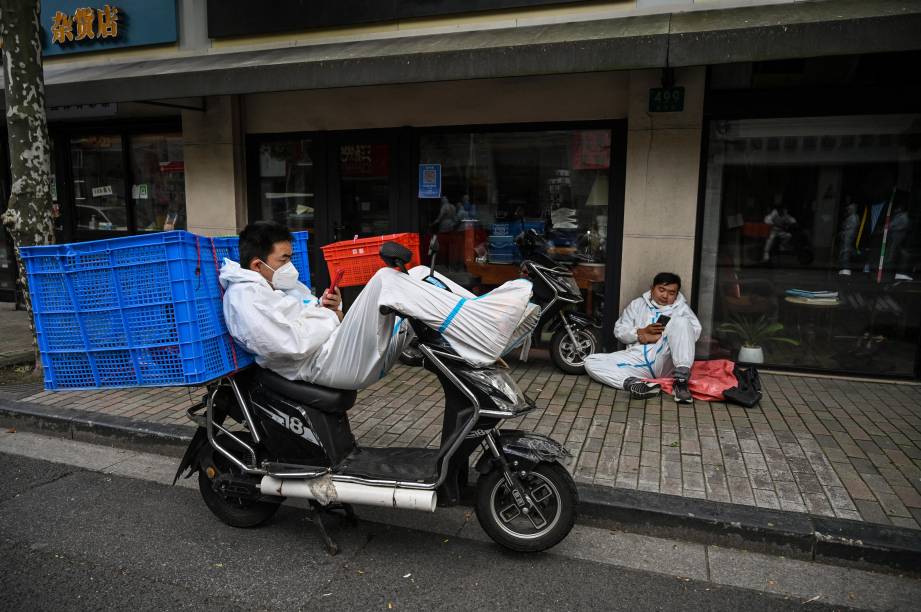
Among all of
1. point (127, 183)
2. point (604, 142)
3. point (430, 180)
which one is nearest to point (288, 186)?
point (430, 180)

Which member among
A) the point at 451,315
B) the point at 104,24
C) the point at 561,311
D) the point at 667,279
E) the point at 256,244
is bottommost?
the point at 561,311

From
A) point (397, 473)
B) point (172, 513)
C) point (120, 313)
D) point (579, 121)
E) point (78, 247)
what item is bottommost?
point (172, 513)

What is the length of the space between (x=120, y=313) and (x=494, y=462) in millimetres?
2078

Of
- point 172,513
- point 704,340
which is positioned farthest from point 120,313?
point 704,340

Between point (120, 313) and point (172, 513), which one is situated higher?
point (120, 313)

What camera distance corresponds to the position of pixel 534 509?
331cm

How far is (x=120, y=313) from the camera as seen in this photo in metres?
3.31

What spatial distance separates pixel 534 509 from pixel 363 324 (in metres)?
1.30

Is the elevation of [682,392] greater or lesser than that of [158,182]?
lesser

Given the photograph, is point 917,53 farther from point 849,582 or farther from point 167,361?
point 167,361

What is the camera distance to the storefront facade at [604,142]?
20.0ft

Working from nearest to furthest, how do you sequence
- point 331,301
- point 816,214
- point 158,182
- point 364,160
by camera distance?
point 331,301, point 816,214, point 364,160, point 158,182

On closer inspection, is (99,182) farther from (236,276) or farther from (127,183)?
(236,276)

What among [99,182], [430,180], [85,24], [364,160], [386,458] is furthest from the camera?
[99,182]
